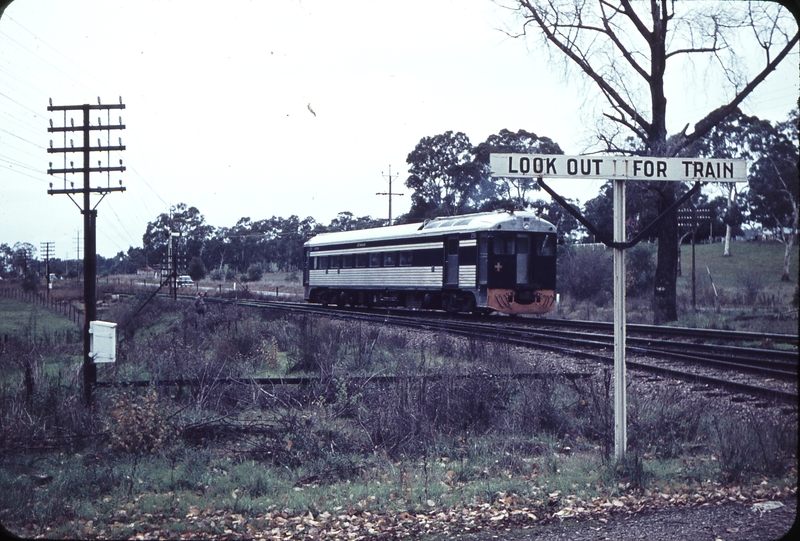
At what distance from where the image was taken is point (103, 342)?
1038cm

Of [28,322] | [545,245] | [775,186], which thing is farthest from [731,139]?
[28,322]

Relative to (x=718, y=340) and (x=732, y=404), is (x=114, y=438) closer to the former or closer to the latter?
(x=732, y=404)

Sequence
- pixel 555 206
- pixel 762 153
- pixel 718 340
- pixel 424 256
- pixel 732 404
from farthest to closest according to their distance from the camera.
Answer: pixel 555 206
pixel 424 256
pixel 762 153
pixel 718 340
pixel 732 404

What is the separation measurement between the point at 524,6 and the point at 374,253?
1112cm

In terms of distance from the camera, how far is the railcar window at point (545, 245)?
20.9 meters

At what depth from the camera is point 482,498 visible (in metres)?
5.73

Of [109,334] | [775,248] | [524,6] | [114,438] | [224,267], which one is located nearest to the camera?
[114,438]

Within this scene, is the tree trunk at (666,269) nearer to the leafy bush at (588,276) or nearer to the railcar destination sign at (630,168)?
the leafy bush at (588,276)

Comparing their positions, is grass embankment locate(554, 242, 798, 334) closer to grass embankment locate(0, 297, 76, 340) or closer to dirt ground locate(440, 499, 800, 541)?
dirt ground locate(440, 499, 800, 541)

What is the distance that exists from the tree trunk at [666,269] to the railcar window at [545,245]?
404 cm

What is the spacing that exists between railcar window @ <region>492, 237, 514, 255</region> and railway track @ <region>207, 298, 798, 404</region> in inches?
112

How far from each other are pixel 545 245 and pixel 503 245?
1.66 meters

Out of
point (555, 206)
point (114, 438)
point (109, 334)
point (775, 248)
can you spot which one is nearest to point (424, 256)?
point (555, 206)

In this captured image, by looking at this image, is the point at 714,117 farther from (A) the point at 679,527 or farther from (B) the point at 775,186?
(A) the point at 679,527
